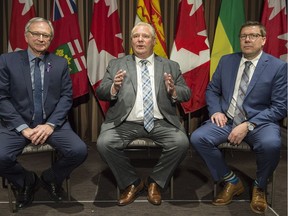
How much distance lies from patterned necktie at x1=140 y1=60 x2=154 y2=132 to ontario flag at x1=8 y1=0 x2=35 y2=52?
1664mm

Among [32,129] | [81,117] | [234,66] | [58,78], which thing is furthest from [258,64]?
[81,117]

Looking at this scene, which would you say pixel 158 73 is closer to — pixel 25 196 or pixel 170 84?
pixel 170 84

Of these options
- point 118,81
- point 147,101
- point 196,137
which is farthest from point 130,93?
point 196,137

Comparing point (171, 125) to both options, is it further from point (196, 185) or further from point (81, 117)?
point (81, 117)

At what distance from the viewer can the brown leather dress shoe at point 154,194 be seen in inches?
106

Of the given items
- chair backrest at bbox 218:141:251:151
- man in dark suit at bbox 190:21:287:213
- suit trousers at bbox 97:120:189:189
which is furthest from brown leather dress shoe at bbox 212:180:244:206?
suit trousers at bbox 97:120:189:189

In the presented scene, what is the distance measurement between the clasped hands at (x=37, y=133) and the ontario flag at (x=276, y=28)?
2432mm

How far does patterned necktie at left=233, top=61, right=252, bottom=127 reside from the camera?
2.81 metres

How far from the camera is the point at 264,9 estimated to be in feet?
13.1

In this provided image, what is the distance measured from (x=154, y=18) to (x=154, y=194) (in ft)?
6.55

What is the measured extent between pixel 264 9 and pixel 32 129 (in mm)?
2697

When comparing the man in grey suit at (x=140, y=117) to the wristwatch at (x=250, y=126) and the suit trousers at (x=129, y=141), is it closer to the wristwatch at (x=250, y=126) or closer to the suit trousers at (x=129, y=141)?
the suit trousers at (x=129, y=141)

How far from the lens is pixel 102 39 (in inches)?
161

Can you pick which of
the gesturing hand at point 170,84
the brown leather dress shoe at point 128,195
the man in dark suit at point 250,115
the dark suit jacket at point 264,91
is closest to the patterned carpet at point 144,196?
the brown leather dress shoe at point 128,195
